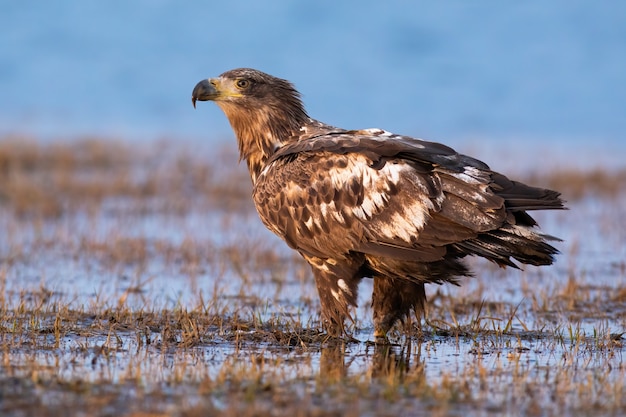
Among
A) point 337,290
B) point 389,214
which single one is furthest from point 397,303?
point 389,214

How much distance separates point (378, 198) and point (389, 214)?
0.14 metres

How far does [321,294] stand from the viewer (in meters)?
8.20

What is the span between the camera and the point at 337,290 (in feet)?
26.6

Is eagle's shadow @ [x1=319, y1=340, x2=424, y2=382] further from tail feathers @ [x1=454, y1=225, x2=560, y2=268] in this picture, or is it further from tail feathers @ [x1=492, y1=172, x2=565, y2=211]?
tail feathers @ [x1=492, y1=172, x2=565, y2=211]

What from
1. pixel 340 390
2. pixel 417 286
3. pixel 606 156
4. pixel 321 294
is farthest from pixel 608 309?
pixel 606 156

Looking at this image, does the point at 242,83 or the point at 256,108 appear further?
the point at 242,83

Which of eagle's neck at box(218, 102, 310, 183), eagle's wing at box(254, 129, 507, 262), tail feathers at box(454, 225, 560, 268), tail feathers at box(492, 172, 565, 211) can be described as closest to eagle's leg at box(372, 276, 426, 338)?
eagle's wing at box(254, 129, 507, 262)

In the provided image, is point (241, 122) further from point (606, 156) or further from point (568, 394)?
point (606, 156)

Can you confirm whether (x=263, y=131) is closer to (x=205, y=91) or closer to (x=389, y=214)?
(x=205, y=91)

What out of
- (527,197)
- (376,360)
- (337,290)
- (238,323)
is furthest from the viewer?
(238,323)

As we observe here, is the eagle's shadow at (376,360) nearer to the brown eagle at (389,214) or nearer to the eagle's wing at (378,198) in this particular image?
the brown eagle at (389,214)

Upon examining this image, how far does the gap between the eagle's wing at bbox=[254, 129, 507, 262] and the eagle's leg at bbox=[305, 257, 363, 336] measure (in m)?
0.13

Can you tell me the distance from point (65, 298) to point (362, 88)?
22060 millimetres

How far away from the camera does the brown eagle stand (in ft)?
24.9
